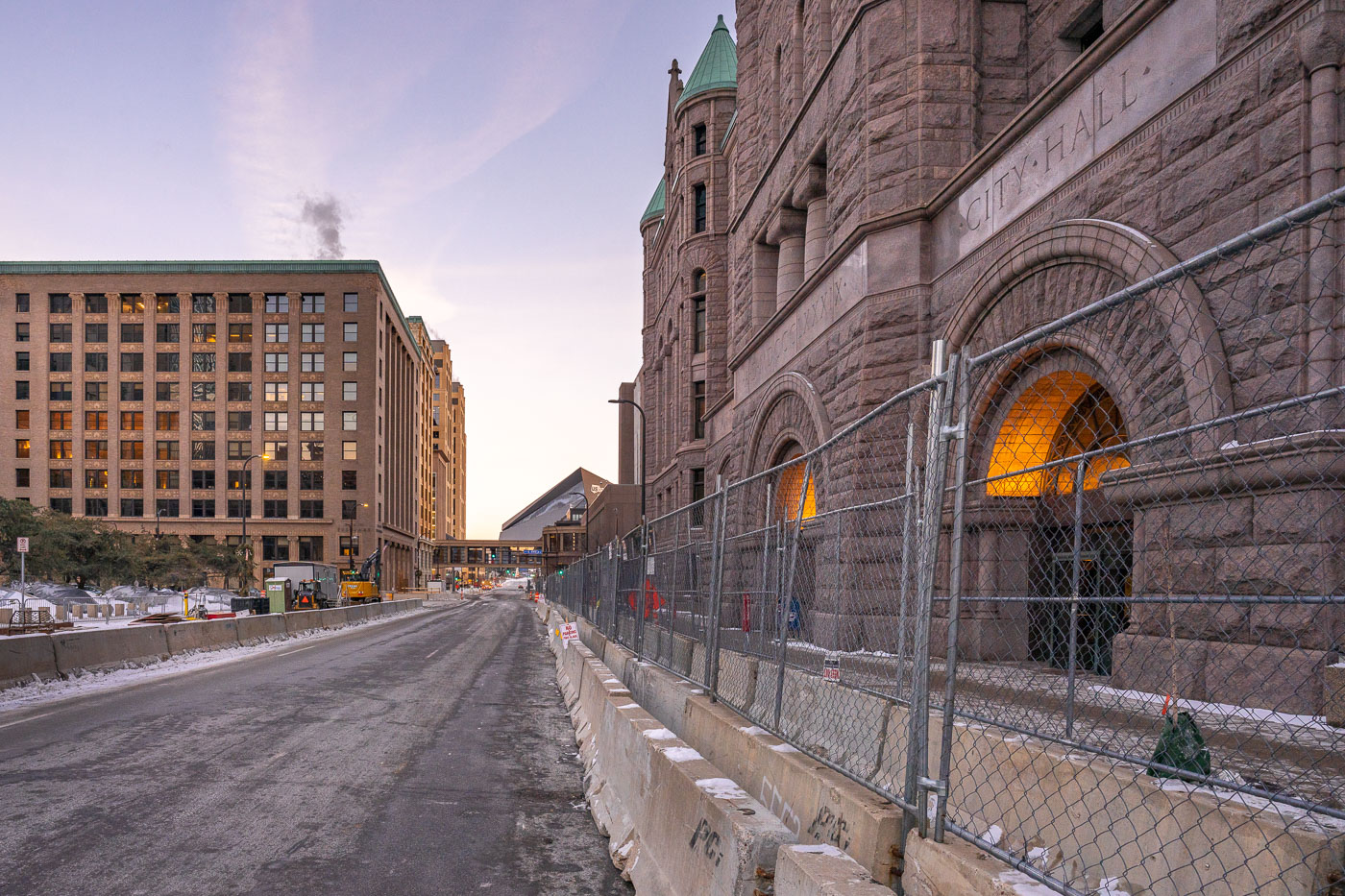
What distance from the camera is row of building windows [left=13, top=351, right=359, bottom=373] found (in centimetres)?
9144

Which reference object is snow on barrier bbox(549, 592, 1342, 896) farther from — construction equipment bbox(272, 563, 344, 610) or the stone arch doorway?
construction equipment bbox(272, 563, 344, 610)

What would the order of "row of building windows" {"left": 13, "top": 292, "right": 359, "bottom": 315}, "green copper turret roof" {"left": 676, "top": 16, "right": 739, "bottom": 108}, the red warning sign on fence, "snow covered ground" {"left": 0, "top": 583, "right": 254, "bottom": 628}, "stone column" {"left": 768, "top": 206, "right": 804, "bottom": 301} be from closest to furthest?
1. the red warning sign on fence
2. "stone column" {"left": 768, "top": 206, "right": 804, "bottom": 301}
3. "green copper turret roof" {"left": 676, "top": 16, "right": 739, "bottom": 108}
4. "snow covered ground" {"left": 0, "top": 583, "right": 254, "bottom": 628}
5. "row of building windows" {"left": 13, "top": 292, "right": 359, "bottom": 315}

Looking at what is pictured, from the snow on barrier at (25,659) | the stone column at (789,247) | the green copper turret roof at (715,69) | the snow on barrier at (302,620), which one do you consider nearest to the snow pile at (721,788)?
the snow on barrier at (25,659)

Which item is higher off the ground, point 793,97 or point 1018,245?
point 793,97

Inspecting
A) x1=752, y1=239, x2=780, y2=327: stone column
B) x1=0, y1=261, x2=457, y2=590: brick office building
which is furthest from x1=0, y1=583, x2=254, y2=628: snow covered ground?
x1=0, y1=261, x2=457, y2=590: brick office building

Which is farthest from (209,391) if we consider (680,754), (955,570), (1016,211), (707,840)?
(955,570)

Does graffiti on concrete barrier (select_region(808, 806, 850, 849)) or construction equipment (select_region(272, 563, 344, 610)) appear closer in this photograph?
graffiti on concrete barrier (select_region(808, 806, 850, 849))

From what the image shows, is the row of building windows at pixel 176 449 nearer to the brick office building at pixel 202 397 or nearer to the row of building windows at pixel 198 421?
the brick office building at pixel 202 397

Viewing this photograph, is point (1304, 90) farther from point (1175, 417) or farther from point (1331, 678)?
point (1331, 678)

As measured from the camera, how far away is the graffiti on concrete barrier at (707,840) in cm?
452

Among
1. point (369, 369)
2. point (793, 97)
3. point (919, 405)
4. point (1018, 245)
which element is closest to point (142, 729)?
point (919, 405)

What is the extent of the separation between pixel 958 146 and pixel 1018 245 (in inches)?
138

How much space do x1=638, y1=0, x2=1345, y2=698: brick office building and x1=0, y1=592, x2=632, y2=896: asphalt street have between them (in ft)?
9.85

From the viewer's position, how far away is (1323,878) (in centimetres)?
328
